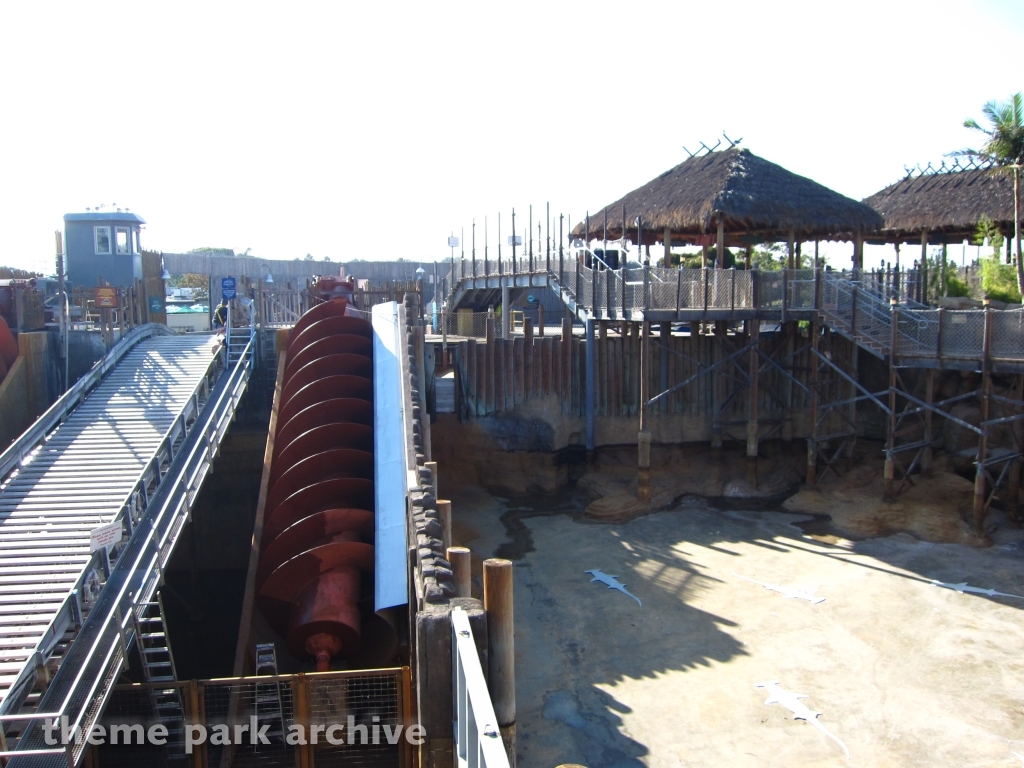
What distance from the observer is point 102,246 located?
2378 centimetres

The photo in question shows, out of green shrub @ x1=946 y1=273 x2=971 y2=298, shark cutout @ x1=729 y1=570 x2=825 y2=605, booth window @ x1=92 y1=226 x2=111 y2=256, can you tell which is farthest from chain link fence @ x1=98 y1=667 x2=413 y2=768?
green shrub @ x1=946 y1=273 x2=971 y2=298

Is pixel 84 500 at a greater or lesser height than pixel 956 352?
lesser

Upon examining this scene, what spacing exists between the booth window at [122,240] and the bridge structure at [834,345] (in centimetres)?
1230

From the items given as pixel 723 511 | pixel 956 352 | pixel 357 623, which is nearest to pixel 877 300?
pixel 956 352

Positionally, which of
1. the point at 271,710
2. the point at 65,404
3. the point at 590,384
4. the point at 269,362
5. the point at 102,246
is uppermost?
the point at 102,246

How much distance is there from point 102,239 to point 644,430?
16343mm

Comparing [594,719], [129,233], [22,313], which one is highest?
[129,233]

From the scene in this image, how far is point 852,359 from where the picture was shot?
20859 mm

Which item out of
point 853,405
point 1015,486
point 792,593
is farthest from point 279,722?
point 853,405

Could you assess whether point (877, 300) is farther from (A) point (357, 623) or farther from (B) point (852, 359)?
(A) point (357, 623)

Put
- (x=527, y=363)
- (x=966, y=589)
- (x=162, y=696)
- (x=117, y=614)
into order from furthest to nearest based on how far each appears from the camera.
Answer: (x=527, y=363) < (x=966, y=589) < (x=117, y=614) < (x=162, y=696)

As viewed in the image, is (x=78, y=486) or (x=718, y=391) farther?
(x=718, y=391)

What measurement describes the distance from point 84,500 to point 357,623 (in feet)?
14.3

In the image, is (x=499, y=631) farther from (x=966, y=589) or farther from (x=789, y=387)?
(x=789, y=387)
